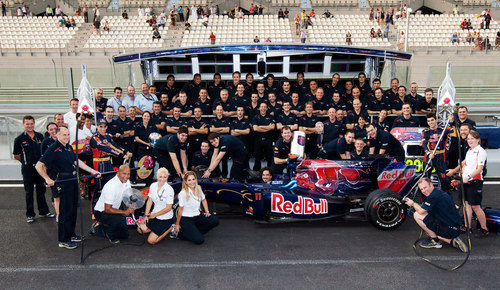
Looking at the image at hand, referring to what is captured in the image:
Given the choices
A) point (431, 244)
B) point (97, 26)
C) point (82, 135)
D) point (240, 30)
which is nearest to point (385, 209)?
point (431, 244)

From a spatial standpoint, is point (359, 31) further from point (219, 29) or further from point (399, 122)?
point (399, 122)

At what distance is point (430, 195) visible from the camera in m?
5.75

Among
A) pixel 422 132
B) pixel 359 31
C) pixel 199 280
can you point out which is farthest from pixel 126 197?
pixel 359 31

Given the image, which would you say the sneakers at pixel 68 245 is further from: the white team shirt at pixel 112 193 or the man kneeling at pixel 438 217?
the man kneeling at pixel 438 217

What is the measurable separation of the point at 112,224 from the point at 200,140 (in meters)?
3.39

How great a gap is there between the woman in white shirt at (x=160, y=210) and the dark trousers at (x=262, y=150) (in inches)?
133

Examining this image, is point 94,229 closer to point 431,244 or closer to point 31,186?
point 31,186

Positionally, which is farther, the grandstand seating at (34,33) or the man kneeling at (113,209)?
the grandstand seating at (34,33)

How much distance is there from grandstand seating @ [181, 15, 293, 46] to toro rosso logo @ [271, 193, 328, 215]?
61.0 ft

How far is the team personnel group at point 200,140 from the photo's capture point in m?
6.14

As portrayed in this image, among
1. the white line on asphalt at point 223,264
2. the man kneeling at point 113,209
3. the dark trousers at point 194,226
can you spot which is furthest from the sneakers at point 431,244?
the man kneeling at point 113,209

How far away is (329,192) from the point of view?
6.85 m

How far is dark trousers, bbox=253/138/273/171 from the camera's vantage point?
9164mm

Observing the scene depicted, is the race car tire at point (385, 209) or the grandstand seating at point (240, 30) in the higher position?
the grandstand seating at point (240, 30)
